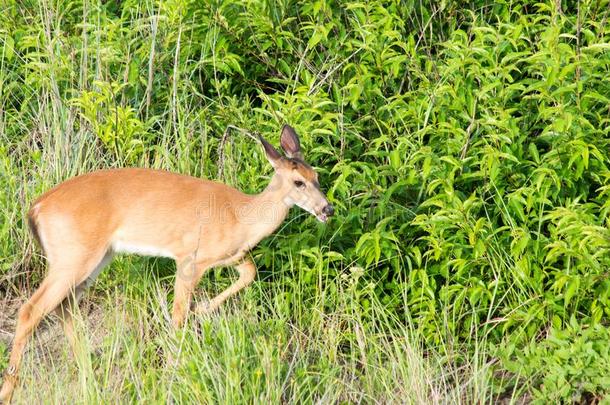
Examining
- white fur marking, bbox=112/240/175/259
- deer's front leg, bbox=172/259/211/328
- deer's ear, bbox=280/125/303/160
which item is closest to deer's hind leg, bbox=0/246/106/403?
white fur marking, bbox=112/240/175/259

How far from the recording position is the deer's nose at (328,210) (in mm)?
6395

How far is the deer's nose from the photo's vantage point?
21.0 ft

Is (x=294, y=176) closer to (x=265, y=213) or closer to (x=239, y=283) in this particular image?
(x=265, y=213)

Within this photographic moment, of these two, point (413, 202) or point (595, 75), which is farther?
point (413, 202)

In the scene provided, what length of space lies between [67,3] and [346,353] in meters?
3.20

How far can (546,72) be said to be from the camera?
6.35m

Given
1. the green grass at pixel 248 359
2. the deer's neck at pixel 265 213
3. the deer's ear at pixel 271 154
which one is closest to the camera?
Result: the green grass at pixel 248 359

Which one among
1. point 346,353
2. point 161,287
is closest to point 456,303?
point 346,353

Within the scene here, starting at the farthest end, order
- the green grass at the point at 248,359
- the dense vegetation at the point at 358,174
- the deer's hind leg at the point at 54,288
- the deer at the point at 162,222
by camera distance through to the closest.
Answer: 1. the deer at the point at 162,222
2. the deer's hind leg at the point at 54,288
3. the dense vegetation at the point at 358,174
4. the green grass at the point at 248,359

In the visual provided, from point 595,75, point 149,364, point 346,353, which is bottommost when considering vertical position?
point 346,353

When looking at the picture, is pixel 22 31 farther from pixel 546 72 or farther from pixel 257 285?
pixel 546 72

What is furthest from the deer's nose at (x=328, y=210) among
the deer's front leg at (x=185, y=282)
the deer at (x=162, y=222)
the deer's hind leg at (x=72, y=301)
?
the deer's hind leg at (x=72, y=301)

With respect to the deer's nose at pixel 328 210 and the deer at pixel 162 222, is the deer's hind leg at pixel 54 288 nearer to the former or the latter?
the deer at pixel 162 222

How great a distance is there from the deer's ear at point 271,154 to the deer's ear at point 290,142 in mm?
74
